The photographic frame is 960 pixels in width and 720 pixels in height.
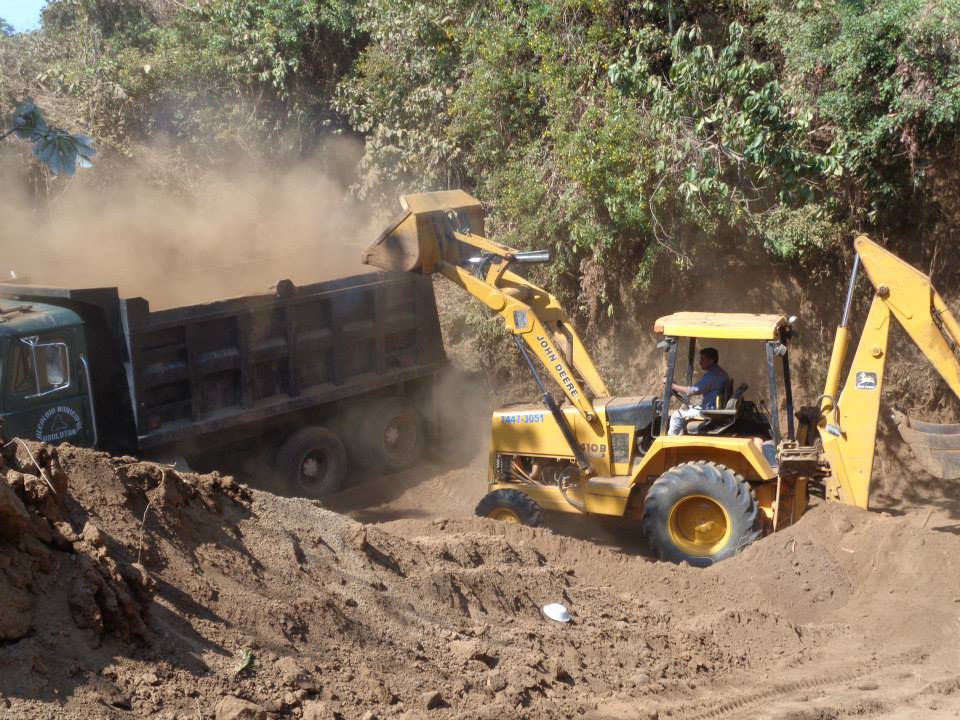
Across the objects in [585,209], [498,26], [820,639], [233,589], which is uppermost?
[498,26]

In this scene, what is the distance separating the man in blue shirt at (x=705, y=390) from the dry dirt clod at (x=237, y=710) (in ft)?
16.5

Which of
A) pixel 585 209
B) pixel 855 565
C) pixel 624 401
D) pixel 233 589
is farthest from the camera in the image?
pixel 585 209

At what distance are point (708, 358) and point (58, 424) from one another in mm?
5871

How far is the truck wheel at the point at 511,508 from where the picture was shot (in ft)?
30.4

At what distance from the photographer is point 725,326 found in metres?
8.42

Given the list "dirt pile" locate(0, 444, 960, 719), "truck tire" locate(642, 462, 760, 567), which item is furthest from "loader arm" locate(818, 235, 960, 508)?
"truck tire" locate(642, 462, 760, 567)

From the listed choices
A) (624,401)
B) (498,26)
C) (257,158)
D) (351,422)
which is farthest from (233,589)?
(257,158)

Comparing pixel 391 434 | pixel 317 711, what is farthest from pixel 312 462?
pixel 317 711

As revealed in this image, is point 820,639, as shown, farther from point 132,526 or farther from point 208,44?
point 208,44

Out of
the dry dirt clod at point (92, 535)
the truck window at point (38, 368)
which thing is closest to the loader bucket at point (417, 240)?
the truck window at point (38, 368)

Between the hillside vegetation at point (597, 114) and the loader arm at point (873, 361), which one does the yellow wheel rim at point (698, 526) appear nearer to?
the loader arm at point (873, 361)

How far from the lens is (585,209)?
1295 cm

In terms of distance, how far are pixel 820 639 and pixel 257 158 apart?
15.3 metres

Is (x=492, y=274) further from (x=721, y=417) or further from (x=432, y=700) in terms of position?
(x=432, y=700)
